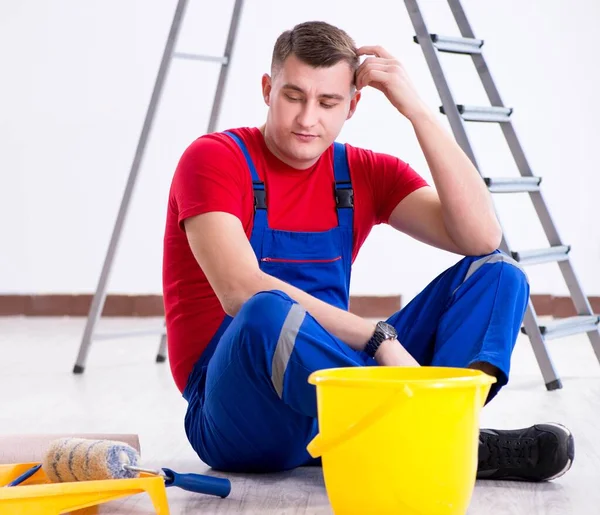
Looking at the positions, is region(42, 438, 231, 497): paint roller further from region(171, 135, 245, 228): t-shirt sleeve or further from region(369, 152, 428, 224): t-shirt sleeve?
region(369, 152, 428, 224): t-shirt sleeve

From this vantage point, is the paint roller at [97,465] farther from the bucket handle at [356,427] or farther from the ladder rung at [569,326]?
the ladder rung at [569,326]

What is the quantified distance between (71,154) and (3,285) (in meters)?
1.00

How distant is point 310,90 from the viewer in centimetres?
206

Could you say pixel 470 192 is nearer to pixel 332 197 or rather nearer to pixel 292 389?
pixel 332 197

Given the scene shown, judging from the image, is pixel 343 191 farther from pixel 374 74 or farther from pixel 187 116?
pixel 187 116

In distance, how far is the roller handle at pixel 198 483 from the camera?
5.66 feet

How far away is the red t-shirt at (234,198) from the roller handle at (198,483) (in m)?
0.40

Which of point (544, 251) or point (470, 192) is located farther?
point (544, 251)

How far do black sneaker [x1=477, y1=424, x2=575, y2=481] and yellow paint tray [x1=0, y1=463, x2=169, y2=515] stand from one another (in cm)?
70

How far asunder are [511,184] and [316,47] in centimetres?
143

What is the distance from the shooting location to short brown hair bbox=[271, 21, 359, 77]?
6.81 ft

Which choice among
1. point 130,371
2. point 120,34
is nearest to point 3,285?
point 120,34

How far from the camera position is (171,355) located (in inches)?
85.0

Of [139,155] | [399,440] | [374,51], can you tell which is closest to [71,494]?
[399,440]
